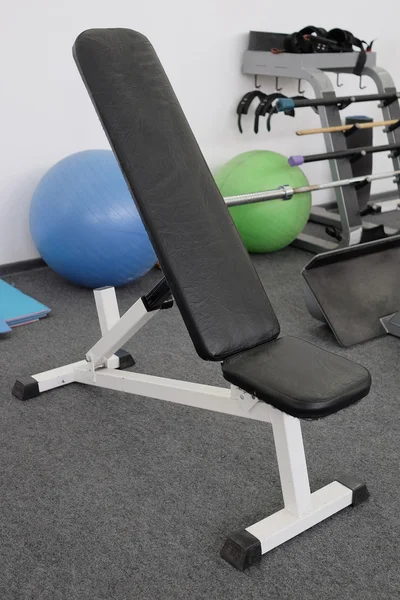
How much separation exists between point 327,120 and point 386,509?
1.90 meters

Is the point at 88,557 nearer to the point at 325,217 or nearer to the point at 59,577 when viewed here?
the point at 59,577

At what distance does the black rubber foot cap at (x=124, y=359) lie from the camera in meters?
2.12

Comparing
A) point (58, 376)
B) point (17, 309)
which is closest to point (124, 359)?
point (58, 376)

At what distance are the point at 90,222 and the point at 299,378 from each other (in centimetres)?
142

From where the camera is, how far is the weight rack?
296cm

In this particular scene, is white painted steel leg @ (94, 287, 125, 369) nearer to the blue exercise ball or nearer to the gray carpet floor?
the gray carpet floor

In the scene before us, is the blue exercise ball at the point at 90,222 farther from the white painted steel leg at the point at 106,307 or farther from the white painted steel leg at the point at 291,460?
the white painted steel leg at the point at 291,460

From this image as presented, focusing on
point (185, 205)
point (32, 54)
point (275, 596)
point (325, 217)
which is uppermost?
point (32, 54)

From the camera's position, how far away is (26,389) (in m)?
1.93

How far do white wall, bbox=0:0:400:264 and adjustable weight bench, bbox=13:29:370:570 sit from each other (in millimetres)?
1212

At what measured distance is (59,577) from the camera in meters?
1.29

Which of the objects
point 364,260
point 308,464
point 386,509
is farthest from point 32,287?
point 386,509

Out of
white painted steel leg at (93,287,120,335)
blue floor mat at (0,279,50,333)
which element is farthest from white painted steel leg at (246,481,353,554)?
A: blue floor mat at (0,279,50,333)

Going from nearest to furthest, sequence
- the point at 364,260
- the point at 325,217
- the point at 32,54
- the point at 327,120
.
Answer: the point at 364,260
the point at 32,54
the point at 327,120
the point at 325,217
